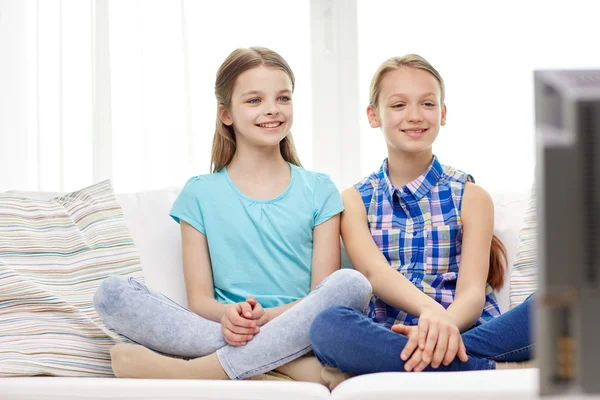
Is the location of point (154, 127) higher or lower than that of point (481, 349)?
higher

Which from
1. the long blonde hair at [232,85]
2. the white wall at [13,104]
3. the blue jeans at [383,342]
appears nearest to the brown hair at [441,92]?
the long blonde hair at [232,85]

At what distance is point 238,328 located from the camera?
4.58ft

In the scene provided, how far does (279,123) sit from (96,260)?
0.54 meters

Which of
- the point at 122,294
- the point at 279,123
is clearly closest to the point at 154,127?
the point at 279,123

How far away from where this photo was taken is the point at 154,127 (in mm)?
2529

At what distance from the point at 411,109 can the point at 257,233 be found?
0.47 meters

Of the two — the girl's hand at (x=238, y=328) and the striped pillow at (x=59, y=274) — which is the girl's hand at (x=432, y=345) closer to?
the girl's hand at (x=238, y=328)

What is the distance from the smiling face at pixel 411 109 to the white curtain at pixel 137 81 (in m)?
0.78

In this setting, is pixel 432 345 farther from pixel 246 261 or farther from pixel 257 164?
pixel 257 164

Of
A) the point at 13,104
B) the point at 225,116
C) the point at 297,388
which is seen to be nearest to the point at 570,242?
the point at 297,388

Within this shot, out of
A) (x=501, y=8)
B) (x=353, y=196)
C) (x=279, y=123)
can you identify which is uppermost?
(x=501, y=8)

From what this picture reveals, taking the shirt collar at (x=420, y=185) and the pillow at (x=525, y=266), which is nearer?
the pillow at (x=525, y=266)

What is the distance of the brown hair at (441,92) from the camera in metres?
1.72

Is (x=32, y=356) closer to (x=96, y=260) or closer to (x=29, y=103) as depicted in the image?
(x=96, y=260)
